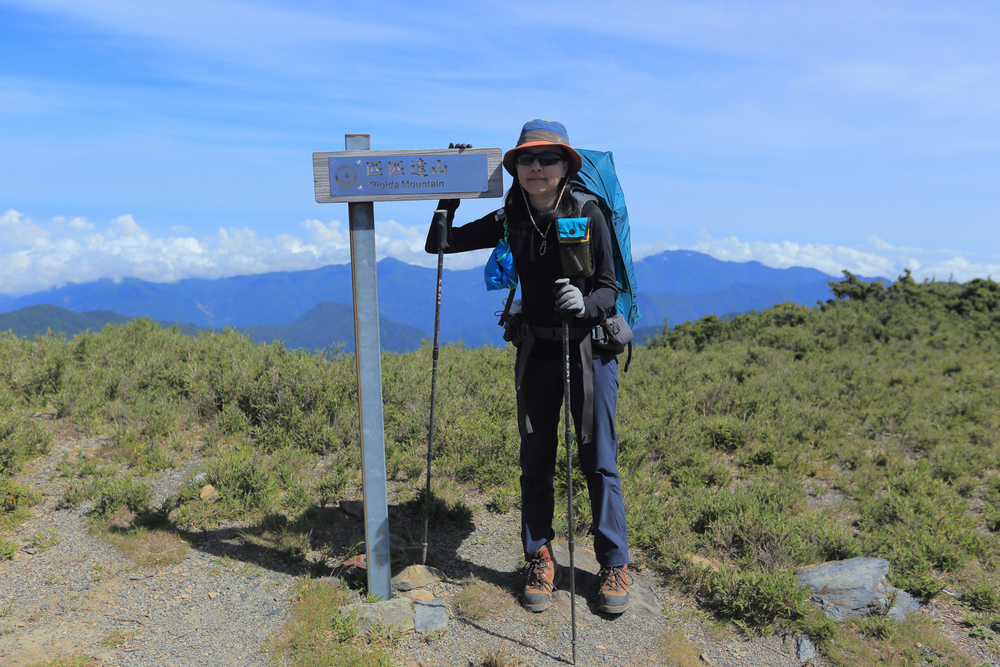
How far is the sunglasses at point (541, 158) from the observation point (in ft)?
11.6

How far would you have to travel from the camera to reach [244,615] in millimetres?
3631

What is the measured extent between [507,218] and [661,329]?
1068cm

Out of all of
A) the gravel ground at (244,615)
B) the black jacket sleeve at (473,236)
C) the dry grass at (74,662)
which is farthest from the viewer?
the black jacket sleeve at (473,236)

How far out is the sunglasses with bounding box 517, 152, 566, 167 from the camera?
139 inches

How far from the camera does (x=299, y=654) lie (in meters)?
3.25

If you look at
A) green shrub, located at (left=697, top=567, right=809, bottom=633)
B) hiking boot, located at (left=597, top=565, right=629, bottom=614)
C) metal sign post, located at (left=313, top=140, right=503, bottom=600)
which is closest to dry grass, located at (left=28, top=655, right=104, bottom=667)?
metal sign post, located at (left=313, top=140, right=503, bottom=600)

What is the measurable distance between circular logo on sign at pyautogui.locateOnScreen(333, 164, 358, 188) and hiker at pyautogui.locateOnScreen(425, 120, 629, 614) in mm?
577

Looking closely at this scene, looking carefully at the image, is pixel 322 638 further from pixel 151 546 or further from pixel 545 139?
pixel 545 139

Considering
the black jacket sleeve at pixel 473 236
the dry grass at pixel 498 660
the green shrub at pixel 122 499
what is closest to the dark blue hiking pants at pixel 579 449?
the dry grass at pixel 498 660

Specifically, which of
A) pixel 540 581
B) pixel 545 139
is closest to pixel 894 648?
pixel 540 581

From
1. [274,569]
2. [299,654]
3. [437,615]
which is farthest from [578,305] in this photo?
[274,569]

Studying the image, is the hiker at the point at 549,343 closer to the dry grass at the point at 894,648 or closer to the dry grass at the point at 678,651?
the dry grass at the point at 678,651

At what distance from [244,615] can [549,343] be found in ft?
8.23

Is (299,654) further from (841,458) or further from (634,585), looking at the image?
(841,458)
